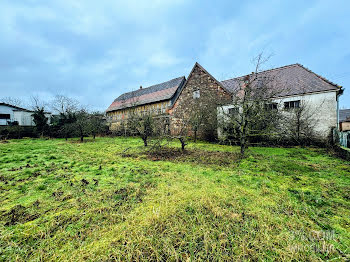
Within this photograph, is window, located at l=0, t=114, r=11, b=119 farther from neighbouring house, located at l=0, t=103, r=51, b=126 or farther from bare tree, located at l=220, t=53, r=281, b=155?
bare tree, located at l=220, t=53, r=281, b=155

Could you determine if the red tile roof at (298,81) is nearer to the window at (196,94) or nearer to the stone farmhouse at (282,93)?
the stone farmhouse at (282,93)

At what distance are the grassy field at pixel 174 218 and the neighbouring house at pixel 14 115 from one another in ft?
107

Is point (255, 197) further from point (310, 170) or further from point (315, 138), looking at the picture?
point (315, 138)

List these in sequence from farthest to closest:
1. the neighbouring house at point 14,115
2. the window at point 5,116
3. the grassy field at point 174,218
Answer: the window at point 5,116 < the neighbouring house at point 14,115 < the grassy field at point 174,218

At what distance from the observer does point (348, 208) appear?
2914 mm

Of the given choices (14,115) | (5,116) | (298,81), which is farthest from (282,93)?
(5,116)

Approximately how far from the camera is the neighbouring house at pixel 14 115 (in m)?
26.7

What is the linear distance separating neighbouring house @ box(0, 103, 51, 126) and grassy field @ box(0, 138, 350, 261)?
107 feet

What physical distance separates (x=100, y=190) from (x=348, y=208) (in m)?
5.68

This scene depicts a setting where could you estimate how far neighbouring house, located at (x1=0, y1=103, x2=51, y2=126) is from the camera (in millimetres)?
26719

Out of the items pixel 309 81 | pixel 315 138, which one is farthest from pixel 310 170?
pixel 309 81

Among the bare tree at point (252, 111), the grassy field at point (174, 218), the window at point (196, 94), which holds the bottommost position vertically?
the grassy field at point (174, 218)

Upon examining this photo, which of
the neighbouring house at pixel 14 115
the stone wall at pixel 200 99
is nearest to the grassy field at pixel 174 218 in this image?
the stone wall at pixel 200 99

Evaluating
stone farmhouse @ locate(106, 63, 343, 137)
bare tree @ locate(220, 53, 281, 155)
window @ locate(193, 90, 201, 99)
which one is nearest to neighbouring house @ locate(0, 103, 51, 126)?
stone farmhouse @ locate(106, 63, 343, 137)
